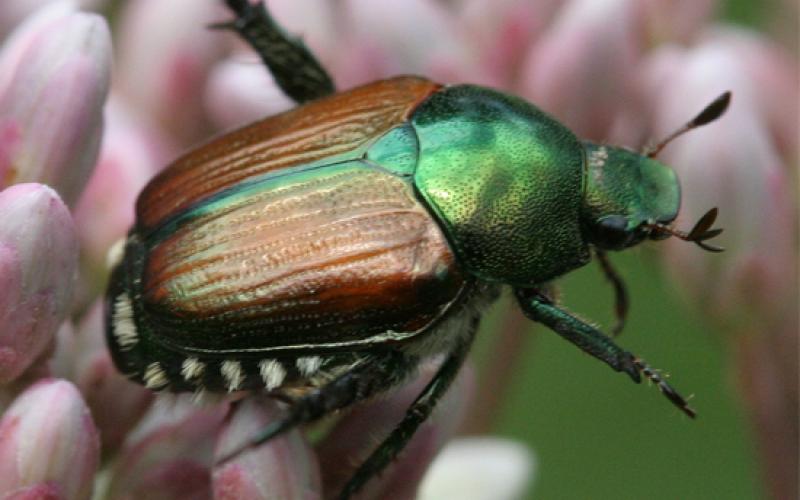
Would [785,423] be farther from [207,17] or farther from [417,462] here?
[207,17]

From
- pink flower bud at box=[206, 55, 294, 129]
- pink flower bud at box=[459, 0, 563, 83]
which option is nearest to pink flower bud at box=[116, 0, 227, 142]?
pink flower bud at box=[206, 55, 294, 129]

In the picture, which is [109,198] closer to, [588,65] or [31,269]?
[31,269]

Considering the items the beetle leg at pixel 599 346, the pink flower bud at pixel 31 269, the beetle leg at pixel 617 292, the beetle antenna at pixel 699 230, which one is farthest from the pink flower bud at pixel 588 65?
the pink flower bud at pixel 31 269

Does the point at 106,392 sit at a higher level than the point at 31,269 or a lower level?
lower

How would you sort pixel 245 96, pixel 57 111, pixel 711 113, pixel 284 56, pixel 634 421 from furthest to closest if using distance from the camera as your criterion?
1. pixel 634 421
2. pixel 245 96
3. pixel 284 56
4. pixel 711 113
5. pixel 57 111

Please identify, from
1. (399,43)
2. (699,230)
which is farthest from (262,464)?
(399,43)

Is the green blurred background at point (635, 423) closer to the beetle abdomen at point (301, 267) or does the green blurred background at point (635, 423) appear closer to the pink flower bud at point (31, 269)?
the beetle abdomen at point (301, 267)

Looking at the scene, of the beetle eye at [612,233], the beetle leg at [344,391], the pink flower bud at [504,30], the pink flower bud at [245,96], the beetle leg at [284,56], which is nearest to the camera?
the beetle leg at [344,391]
